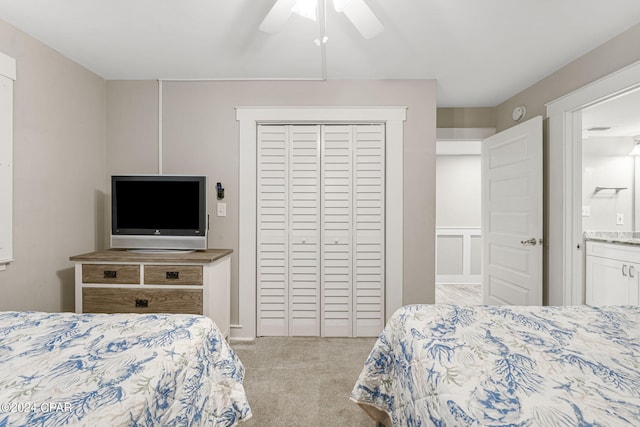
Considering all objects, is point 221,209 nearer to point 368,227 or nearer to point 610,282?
point 368,227

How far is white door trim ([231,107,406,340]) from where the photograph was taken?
2.96 meters

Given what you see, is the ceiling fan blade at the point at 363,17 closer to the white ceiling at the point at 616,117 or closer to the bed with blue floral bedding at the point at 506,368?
the bed with blue floral bedding at the point at 506,368

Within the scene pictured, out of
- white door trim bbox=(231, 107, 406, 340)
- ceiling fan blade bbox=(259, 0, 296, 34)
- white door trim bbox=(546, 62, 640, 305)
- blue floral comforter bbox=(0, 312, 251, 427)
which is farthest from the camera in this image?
white door trim bbox=(231, 107, 406, 340)

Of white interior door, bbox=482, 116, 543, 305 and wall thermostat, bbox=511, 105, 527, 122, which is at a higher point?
wall thermostat, bbox=511, 105, 527, 122

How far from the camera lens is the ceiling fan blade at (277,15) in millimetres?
1630

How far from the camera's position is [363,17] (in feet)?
5.75

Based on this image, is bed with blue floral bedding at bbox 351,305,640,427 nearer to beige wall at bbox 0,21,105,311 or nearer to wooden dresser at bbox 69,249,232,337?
wooden dresser at bbox 69,249,232,337

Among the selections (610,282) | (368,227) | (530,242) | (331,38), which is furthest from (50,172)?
→ (610,282)

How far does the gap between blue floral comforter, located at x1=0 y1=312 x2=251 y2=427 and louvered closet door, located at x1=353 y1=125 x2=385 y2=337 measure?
173cm

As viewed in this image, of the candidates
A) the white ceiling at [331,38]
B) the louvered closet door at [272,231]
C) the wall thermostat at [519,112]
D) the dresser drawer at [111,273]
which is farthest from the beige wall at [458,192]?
the dresser drawer at [111,273]

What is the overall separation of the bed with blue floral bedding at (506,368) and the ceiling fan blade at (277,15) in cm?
161

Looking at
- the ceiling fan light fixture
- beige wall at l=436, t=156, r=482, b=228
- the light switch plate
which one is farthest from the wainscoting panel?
the ceiling fan light fixture

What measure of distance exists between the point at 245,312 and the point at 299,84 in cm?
214

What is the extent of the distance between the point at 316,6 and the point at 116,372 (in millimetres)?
1987
